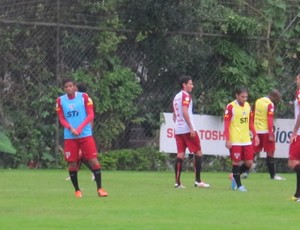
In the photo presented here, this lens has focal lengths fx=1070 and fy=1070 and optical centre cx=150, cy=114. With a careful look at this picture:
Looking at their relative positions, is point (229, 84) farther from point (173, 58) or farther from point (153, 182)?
point (153, 182)

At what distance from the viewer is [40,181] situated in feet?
69.7

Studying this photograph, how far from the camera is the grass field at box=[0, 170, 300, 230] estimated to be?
13258mm

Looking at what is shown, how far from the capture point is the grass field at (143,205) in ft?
43.5

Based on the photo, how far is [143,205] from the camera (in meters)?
15.7

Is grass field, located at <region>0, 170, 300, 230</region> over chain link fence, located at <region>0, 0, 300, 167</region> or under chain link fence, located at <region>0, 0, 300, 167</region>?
under

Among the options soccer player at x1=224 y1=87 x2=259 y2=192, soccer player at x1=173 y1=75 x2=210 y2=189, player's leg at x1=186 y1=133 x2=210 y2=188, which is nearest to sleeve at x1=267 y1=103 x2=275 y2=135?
soccer player at x1=173 y1=75 x2=210 y2=189

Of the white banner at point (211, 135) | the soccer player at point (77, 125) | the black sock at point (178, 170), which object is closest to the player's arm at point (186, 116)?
the black sock at point (178, 170)

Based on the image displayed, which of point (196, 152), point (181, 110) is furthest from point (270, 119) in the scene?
point (181, 110)

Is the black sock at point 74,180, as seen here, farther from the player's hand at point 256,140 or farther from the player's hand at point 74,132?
the player's hand at point 256,140

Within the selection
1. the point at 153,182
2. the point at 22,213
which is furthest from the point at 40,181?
the point at 22,213

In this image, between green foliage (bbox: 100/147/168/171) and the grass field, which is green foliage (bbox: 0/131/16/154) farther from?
the grass field

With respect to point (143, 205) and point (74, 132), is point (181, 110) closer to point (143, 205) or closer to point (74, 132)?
point (74, 132)

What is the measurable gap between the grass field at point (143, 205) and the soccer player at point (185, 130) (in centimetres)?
39

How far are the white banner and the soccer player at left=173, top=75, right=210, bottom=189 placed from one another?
6823 millimetres
